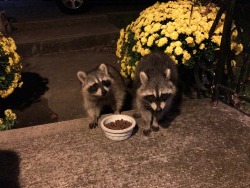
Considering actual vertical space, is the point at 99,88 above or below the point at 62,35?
above

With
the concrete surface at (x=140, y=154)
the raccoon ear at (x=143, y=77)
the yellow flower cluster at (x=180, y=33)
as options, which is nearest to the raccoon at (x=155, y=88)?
the raccoon ear at (x=143, y=77)

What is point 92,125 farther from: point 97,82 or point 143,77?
point 143,77

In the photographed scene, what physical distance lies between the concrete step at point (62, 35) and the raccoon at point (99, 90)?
10.8 ft

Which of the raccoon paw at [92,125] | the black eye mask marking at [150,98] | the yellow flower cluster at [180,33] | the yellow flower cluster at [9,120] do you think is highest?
the yellow flower cluster at [180,33]

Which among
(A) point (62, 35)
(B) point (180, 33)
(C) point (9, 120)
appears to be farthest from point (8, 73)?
(A) point (62, 35)

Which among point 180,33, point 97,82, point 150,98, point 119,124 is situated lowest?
point 119,124

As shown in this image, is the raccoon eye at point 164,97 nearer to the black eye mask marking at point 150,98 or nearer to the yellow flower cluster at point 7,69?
the black eye mask marking at point 150,98

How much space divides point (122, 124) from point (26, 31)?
17.8 feet

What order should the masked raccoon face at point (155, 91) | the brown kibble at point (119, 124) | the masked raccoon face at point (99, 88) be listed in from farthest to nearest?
the masked raccoon face at point (99, 88), the brown kibble at point (119, 124), the masked raccoon face at point (155, 91)

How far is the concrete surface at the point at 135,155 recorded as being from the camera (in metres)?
2.70

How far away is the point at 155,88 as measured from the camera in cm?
312

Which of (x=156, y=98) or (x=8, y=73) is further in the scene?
(x=8, y=73)

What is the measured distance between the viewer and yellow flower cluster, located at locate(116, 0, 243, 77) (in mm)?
3938

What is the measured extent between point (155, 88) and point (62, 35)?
471 cm
